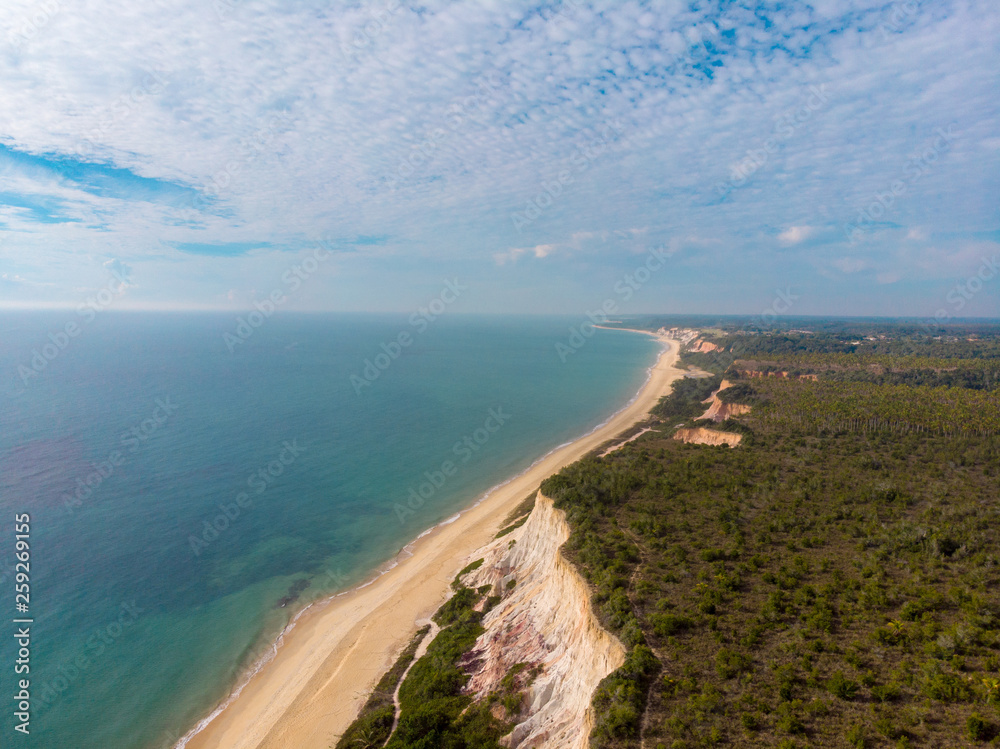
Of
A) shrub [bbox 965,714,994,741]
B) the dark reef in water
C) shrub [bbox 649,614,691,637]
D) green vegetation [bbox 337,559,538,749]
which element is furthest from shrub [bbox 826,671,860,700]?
the dark reef in water

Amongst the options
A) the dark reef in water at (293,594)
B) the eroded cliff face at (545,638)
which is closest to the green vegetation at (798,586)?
the eroded cliff face at (545,638)

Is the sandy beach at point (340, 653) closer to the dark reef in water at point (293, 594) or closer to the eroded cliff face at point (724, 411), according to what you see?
the dark reef in water at point (293, 594)

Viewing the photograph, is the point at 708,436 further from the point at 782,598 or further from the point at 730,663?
the point at 730,663

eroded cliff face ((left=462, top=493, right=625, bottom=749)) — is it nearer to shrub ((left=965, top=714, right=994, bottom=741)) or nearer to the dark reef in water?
shrub ((left=965, top=714, right=994, bottom=741))

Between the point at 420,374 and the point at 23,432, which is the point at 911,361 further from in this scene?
the point at 23,432

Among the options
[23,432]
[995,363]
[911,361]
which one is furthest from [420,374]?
[995,363]

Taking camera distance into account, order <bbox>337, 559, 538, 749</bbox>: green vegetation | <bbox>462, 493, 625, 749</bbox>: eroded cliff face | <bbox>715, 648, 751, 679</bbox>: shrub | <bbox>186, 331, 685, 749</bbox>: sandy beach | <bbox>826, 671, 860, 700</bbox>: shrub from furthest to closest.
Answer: <bbox>186, 331, 685, 749</bbox>: sandy beach < <bbox>337, 559, 538, 749</bbox>: green vegetation < <bbox>462, 493, 625, 749</bbox>: eroded cliff face < <bbox>715, 648, 751, 679</bbox>: shrub < <bbox>826, 671, 860, 700</bbox>: shrub
